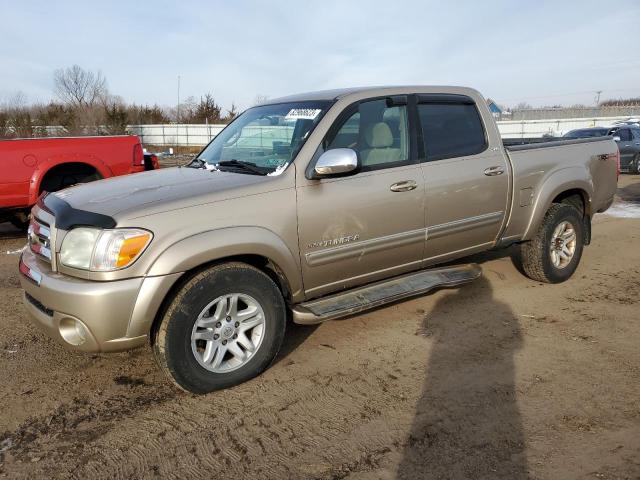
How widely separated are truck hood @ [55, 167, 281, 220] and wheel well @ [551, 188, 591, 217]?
3.40 meters

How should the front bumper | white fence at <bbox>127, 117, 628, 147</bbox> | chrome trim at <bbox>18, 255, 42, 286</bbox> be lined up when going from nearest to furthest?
the front bumper → chrome trim at <bbox>18, 255, 42, 286</bbox> → white fence at <bbox>127, 117, 628, 147</bbox>

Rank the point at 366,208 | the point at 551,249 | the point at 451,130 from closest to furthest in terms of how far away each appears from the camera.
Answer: the point at 366,208 < the point at 451,130 < the point at 551,249

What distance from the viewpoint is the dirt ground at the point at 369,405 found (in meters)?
2.61

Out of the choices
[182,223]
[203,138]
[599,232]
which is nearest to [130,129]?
[203,138]

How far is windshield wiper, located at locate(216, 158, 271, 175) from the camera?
3.65m

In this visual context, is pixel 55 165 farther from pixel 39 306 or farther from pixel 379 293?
pixel 379 293

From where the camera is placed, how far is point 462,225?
4.41m

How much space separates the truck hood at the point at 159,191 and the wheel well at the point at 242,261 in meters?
0.39

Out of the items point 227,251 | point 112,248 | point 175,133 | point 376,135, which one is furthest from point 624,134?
point 175,133

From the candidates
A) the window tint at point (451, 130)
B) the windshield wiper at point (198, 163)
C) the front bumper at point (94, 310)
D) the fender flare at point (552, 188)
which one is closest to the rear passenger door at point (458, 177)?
the window tint at point (451, 130)

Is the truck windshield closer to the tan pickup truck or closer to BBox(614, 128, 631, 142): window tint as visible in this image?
the tan pickup truck

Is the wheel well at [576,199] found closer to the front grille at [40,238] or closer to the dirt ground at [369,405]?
the dirt ground at [369,405]

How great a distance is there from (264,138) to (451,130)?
1611 millimetres

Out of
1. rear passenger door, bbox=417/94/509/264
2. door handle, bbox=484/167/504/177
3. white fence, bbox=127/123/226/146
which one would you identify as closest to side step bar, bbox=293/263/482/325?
rear passenger door, bbox=417/94/509/264
